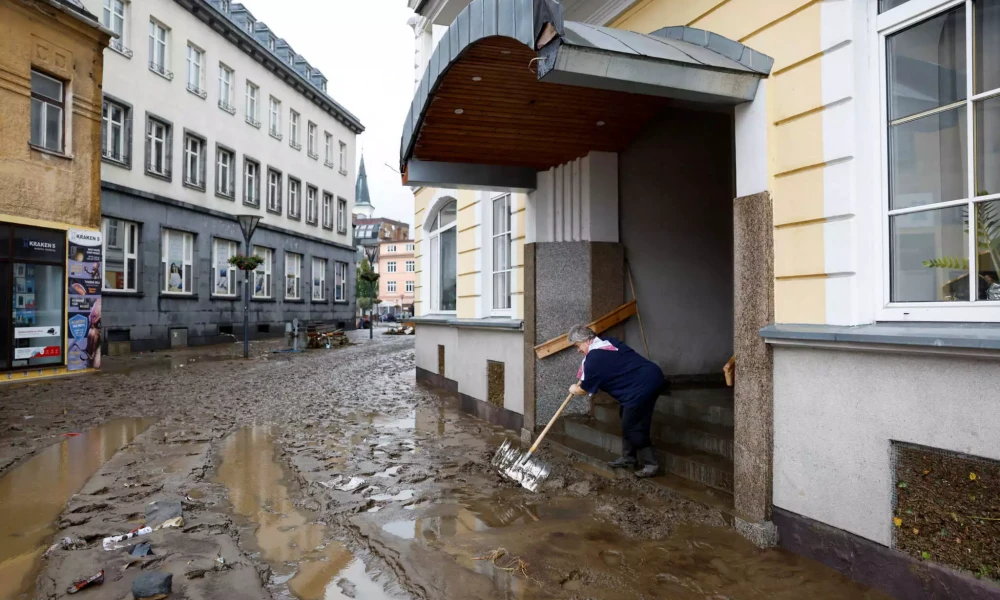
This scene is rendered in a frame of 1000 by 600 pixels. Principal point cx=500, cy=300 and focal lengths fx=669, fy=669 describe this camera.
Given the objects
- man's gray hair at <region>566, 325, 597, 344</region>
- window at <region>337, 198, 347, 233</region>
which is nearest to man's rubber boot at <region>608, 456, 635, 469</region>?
man's gray hair at <region>566, 325, 597, 344</region>

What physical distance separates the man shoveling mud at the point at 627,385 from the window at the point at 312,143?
31.8m

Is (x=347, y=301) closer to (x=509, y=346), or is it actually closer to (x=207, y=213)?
(x=207, y=213)

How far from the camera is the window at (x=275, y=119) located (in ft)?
102

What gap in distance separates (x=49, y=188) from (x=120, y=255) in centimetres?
749

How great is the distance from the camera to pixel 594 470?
634 cm

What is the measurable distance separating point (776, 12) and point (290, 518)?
16.8ft

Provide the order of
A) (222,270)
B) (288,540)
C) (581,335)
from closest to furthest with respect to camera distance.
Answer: (288,540)
(581,335)
(222,270)

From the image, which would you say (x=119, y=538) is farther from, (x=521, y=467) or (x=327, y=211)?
(x=327, y=211)

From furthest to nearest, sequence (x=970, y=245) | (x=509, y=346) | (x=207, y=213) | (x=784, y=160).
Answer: (x=207, y=213)
(x=509, y=346)
(x=784, y=160)
(x=970, y=245)

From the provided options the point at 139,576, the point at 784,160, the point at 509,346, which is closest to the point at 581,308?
the point at 509,346

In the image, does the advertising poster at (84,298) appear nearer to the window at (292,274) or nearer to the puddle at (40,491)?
the puddle at (40,491)

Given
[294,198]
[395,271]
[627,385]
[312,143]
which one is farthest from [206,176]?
[395,271]

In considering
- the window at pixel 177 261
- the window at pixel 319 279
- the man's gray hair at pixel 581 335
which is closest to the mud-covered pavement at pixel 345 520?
the man's gray hair at pixel 581 335

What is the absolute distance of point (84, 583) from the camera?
3.80 m
